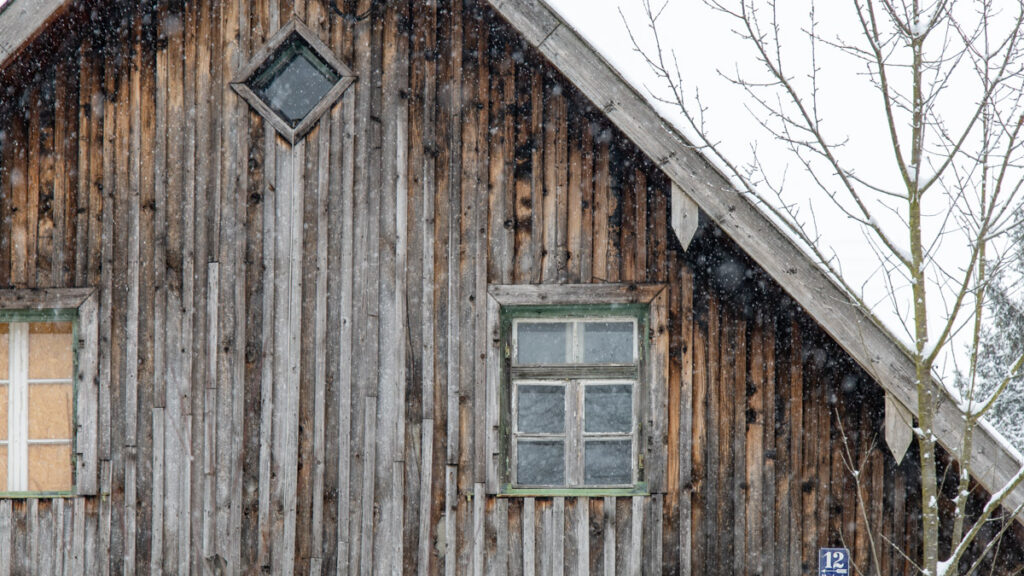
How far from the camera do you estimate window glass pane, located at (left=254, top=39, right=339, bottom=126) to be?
244 inches

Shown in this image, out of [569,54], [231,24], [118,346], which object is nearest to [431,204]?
[569,54]

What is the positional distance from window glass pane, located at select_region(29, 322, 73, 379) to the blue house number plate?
487 cm

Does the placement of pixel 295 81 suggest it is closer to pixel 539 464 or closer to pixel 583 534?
pixel 539 464

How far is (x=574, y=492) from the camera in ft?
19.2

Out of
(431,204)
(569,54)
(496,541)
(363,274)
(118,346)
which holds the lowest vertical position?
(496,541)

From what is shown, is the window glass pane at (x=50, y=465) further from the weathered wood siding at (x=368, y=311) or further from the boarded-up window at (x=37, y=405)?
the weathered wood siding at (x=368, y=311)

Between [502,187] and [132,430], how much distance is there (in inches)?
110

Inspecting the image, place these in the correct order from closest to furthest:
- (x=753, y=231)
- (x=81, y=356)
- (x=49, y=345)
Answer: (x=753, y=231), (x=81, y=356), (x=49, y=345)

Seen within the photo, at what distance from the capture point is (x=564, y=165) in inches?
236

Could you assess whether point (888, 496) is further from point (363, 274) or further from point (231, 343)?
point (231, 343)

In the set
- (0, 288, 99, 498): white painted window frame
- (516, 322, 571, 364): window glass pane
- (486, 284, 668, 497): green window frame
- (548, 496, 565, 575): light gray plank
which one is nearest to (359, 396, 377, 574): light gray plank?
(486, 284, 668, 497): green window frame

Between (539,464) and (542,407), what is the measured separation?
35 centimetres

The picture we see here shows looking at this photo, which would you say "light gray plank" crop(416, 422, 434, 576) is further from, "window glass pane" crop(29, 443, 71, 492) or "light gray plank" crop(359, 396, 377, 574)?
"window glass pane" crop(29, 443, 71, 492)

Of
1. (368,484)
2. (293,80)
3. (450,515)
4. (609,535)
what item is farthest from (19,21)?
(609,535)
